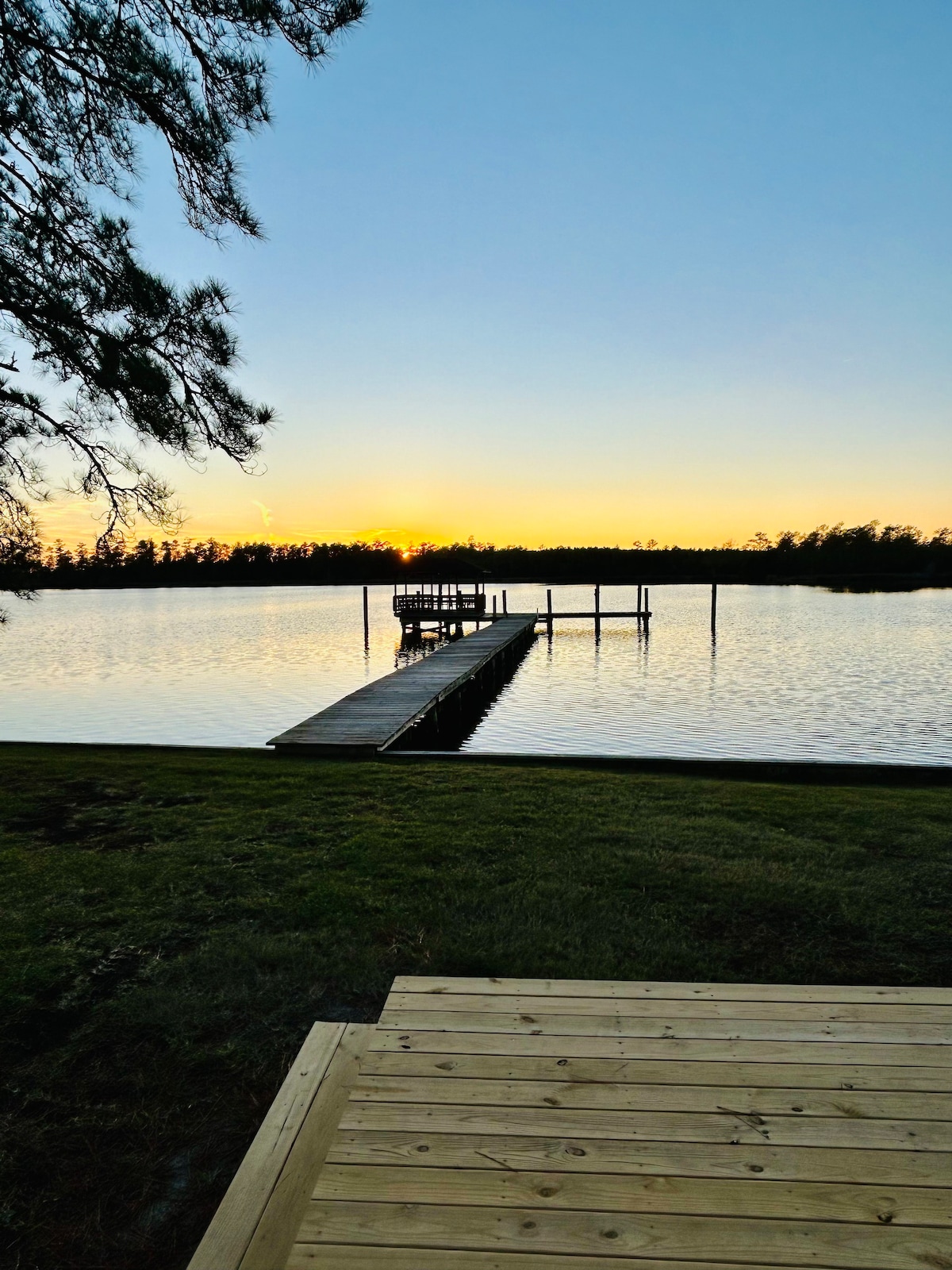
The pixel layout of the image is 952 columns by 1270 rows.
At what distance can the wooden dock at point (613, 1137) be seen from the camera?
1452 millimetres

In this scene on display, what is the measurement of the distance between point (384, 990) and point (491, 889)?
4.39 feet

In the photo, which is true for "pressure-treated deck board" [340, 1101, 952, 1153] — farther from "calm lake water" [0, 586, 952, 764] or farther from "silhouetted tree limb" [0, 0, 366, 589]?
"calm lake water" [0, 586, 952, 764]

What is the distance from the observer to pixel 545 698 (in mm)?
19500

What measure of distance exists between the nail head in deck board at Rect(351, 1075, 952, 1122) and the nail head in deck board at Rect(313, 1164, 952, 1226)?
0.91ft

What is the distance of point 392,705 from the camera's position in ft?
43.1

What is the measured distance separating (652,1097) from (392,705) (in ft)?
37.3

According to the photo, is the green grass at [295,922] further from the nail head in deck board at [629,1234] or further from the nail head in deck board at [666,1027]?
the nail head in deck board at [629,1234]

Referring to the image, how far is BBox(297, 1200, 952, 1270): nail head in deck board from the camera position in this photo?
140cm

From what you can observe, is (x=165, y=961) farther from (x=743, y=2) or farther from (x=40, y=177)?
(x=743, y=2)

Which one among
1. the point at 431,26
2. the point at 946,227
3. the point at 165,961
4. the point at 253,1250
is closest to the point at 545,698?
the point at 946,227

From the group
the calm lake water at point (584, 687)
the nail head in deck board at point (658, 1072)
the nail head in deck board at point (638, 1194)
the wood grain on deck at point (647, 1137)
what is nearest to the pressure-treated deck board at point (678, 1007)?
the wood grain on deck at point (647, 1137)

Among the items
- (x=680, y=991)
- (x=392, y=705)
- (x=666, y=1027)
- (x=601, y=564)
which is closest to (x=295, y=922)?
(x=680, y=991)

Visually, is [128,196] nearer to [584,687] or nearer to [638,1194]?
[638,1194]

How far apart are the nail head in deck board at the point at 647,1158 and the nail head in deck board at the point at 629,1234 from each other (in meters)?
0.14
